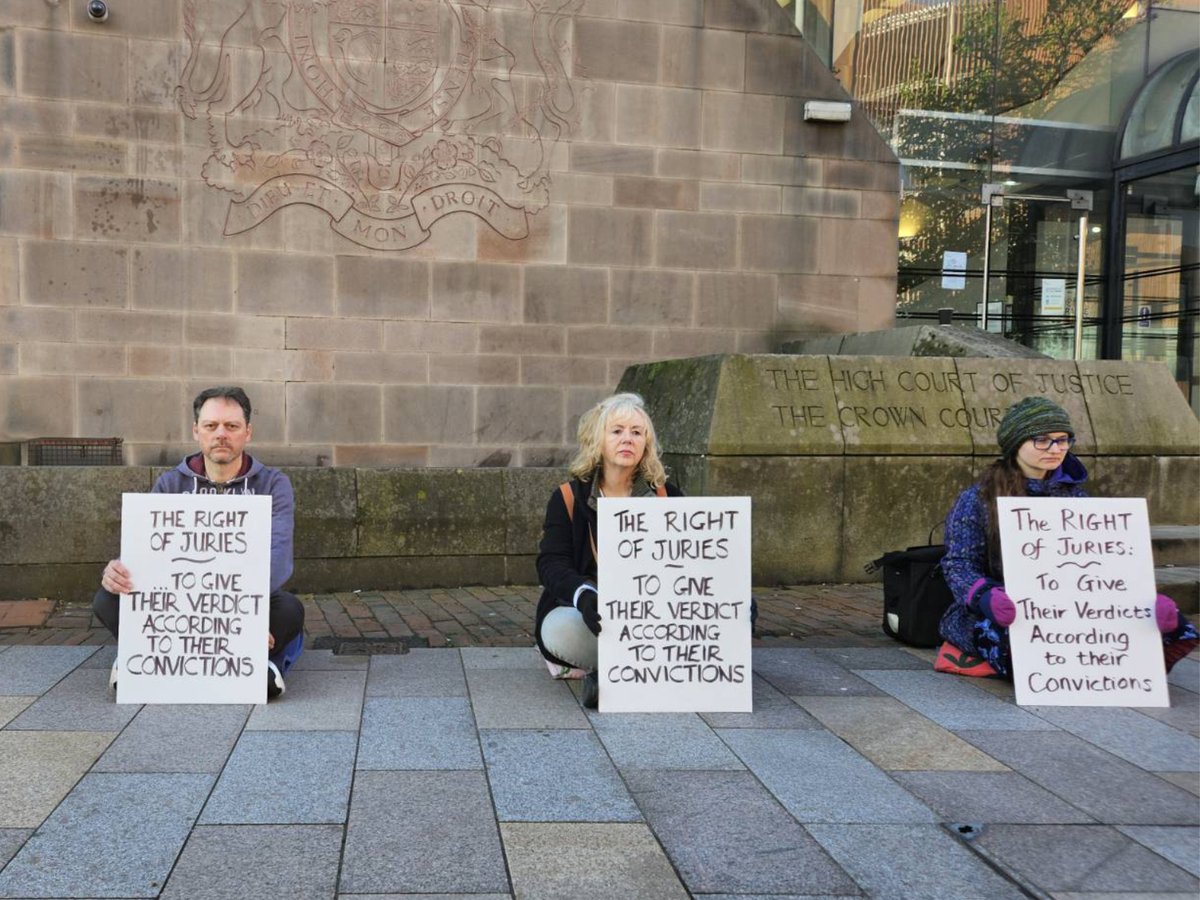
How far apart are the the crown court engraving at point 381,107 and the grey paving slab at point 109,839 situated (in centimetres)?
697

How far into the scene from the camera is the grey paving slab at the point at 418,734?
3.64 metres

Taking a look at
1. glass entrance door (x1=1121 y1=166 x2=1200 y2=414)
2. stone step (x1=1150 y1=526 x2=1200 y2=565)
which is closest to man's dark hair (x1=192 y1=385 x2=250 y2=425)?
stone step (x1=1150 y1=526 x2=1200 y2=565)

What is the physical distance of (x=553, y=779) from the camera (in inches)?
137

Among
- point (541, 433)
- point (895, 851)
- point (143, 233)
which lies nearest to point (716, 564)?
point (895, 851)

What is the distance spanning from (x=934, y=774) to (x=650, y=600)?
4.43ft

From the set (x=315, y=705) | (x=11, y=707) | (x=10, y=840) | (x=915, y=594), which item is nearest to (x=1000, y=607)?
(x=915, y=594)

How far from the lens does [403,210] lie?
9562 millimetres

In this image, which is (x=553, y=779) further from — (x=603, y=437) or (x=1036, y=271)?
(x=1036, y=271)

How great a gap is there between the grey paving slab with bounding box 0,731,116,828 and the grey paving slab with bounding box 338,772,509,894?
37.4 inches

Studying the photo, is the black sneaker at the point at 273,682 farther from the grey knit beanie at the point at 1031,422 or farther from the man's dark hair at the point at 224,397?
the grey knit beanie at the point at 1031,422

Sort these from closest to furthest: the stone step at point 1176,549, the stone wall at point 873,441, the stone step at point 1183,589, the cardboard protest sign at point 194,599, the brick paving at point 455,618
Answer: the cardboard protest sign at point 194,599 → the brick paving at point 455,618 → the stone step at point 1183,589 → the stone step at point 1176,549 → the stone wall at point 873,441

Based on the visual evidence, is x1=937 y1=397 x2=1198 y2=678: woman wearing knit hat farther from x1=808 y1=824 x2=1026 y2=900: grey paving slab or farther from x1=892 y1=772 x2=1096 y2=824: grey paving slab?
x1=808 y1=824 x2=1026 y2=900: grey paving slab

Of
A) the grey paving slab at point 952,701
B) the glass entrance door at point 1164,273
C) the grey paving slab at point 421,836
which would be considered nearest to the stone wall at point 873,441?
the grey paving slab at point 952,701

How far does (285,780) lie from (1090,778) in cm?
280
